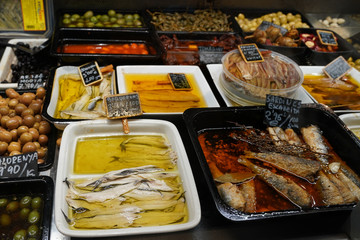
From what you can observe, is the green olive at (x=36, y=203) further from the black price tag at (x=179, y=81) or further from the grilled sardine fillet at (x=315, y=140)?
the grilled sardine fillet at (x=315, y=140)

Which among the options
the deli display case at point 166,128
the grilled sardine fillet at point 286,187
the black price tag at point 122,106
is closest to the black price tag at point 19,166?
the deli display case at point 166,128

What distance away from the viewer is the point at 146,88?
104 inches

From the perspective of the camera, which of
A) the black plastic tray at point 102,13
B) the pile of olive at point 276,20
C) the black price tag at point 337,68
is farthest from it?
the pile of olive at point 276,20

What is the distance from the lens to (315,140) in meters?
2.26

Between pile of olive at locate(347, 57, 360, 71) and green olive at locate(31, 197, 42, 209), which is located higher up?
pile of olive at locate(347, 57, 360, 71)

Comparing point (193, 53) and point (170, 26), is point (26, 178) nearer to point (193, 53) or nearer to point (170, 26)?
point (193, 53)

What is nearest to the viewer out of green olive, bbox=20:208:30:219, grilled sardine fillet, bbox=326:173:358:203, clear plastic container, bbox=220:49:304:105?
green olive, bbox=20:208:30:219

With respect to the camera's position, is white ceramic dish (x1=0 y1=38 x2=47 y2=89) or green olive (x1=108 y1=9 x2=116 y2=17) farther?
green olive (x1=108 y1=9 x2=116 y2=17)

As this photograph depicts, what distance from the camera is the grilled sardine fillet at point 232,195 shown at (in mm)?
1680

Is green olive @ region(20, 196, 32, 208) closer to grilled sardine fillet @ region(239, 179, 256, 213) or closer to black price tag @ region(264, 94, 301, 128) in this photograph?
grilled sardine fillet @ region(239, 179, 256, 213)

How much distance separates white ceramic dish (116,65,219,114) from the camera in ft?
8.40

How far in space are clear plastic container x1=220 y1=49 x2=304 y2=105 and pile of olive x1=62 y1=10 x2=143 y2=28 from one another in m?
1.44

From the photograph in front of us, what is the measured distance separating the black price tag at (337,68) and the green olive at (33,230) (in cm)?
287

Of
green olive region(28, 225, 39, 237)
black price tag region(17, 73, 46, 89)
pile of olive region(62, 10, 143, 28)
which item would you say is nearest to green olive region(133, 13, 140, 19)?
pile of olive region(62, 10, 143, 28)
